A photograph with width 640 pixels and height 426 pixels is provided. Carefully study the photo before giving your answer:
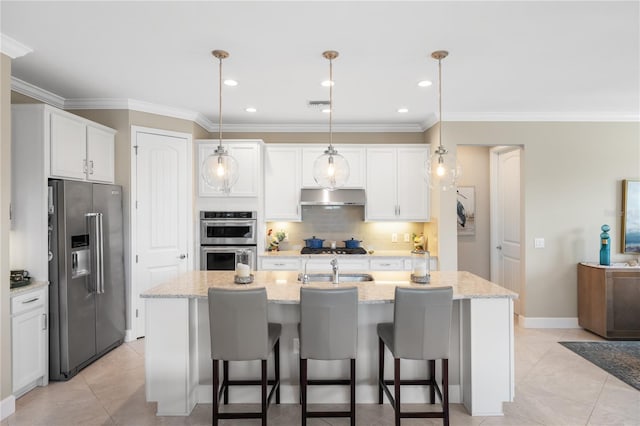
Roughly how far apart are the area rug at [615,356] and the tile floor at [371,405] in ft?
0.36

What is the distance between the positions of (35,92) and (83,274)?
188cm

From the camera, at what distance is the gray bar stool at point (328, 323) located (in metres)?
2.38

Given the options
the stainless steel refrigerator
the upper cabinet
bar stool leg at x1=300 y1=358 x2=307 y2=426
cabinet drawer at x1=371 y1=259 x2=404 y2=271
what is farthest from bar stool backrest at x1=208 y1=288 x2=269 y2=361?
cabinet drawer at x1=371 y1=259 x2=404 y2=271

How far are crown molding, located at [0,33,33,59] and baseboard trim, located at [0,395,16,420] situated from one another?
8.11 feet

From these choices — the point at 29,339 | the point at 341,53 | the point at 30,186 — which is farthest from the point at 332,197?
the point at 29,339

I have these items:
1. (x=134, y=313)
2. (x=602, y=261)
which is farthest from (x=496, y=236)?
(x=134, y=313)

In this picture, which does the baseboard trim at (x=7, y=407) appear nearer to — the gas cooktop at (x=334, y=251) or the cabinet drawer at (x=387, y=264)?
the gas cooktop at (x=334, y=251)

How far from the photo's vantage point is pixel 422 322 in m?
2.39

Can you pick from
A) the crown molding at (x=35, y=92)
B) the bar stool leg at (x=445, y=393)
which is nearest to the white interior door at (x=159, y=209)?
the crown molding at (x=35, y=92)

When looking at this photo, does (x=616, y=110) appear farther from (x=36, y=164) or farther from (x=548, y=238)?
(x=36, y=164)

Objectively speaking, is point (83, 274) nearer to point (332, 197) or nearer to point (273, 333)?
point (273, 333)

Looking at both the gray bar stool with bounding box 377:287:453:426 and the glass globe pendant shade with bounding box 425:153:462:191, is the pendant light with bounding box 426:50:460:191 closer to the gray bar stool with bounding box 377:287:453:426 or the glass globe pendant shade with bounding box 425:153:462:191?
the glass globe pendant shade with bounding box 425:153:462:191

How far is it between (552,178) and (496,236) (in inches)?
51.0

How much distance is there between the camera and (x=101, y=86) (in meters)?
3.76
